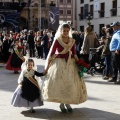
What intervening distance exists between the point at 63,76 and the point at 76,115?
75 centimetres

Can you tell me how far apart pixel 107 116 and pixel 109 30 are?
488 centimetres

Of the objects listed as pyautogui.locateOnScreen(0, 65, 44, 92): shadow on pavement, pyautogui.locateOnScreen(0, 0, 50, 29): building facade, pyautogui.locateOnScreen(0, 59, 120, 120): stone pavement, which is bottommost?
pyautogui.locateOnScreen(0, 65, 44, 92): shadow on pavement

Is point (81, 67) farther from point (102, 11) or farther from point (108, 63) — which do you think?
point (102, 11)

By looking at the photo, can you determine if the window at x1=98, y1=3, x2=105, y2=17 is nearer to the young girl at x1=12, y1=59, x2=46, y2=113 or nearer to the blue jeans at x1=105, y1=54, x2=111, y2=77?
the blue jeans at x1=105, y1=54, x2=111, y2=77

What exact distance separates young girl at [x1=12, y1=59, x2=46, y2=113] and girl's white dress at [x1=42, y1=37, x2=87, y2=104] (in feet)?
0.76

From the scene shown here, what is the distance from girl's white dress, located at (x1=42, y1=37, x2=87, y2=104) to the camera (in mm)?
6414

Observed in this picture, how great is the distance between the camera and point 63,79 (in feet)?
21.2

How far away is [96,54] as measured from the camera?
12.3 meters

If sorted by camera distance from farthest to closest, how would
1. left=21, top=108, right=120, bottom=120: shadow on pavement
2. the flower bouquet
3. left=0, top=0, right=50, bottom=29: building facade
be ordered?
left=0, top=0, right=50, bottom=29: building facade, the flower bouquet, left=21, top=108, right=120, bottom=120: shadow on pavement

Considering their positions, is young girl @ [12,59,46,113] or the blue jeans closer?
young girl @ [12,59,46,113]

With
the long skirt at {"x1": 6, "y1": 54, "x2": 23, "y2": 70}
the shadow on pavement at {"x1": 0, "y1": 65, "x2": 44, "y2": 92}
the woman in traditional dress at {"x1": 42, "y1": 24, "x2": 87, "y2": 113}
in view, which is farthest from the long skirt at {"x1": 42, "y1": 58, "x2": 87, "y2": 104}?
the long skirt at {"x1": 6, "y1": 54, "x2": 23, "y2": 70}

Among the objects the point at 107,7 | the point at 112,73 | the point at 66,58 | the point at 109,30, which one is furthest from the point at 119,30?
the point at 107,7

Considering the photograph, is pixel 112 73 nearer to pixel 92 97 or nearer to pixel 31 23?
pixel 92 97

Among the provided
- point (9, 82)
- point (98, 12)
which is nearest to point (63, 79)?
point (9, 82)
